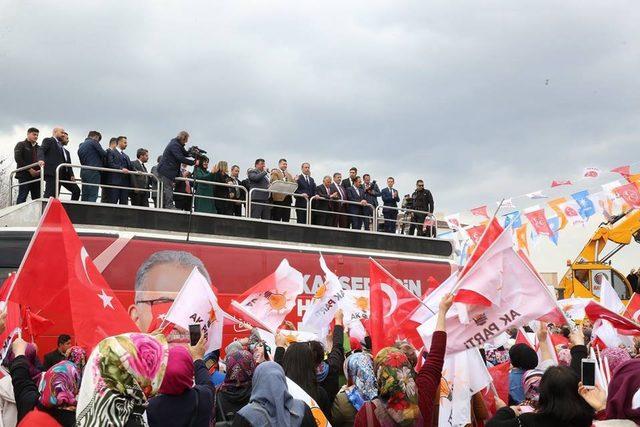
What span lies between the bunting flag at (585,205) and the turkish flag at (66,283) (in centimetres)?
1686

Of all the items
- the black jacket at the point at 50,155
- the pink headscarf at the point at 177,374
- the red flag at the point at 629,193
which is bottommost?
the pink headscarf at the point at 177,374

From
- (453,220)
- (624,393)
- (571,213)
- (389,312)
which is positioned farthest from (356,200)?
(624,393)

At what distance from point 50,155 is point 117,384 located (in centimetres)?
1115

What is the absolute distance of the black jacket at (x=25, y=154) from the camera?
14078 millimetres

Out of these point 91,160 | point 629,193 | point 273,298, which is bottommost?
point 273,298

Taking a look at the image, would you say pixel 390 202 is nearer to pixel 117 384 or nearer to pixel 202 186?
pixel 202 186

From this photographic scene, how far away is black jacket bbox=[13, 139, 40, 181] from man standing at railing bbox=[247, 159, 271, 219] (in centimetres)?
411

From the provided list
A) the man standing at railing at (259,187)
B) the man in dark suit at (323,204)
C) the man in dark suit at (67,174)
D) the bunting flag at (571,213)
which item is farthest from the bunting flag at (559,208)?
the man in dark suit at (67,174)

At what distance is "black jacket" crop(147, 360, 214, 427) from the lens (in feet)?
14.5

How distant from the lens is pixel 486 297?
6.21 metres

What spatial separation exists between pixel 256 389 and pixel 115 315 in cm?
293

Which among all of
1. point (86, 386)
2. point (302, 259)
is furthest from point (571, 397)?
point (302, 259)

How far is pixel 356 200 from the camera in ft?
62.4

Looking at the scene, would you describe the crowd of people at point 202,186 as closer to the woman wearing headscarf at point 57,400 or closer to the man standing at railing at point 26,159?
the man standing at railing at point 26,159
